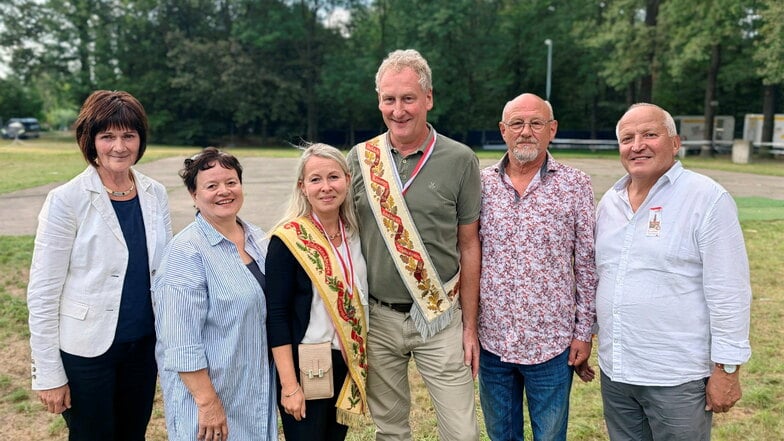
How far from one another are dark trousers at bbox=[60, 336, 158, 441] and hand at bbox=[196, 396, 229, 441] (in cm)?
51

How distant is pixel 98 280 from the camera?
2.58 meters

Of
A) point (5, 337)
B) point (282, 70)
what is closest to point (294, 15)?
point (282, 70)

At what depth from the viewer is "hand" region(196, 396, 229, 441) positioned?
8.09ft

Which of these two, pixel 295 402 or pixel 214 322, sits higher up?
pixel 214 322

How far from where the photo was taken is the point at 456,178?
2889 mm

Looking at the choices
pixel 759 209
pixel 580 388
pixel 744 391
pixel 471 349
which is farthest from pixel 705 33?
pixel 471 349

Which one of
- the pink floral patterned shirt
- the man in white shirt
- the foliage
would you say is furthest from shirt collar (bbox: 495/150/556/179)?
the foliage

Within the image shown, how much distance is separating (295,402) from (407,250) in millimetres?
856

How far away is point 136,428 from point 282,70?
4068cm

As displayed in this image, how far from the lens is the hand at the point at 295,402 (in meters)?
2.55

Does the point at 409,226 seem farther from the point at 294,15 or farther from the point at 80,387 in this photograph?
the point at 294,15

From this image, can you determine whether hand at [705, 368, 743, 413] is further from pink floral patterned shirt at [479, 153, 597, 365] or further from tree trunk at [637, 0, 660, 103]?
tree trunk at [637, 0, 660, 103]

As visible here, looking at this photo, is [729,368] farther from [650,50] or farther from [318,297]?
[650,50]

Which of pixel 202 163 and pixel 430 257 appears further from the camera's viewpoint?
pixel 430 257
